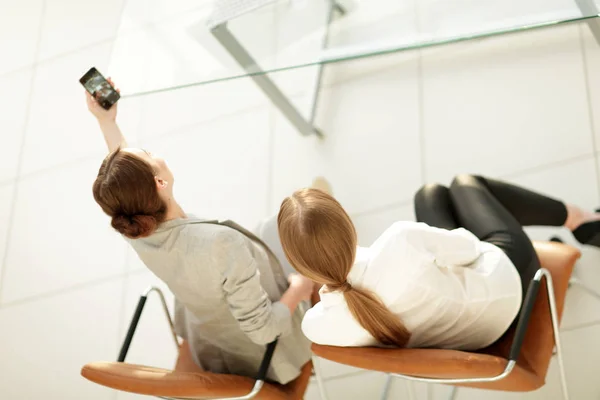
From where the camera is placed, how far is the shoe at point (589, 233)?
7.53ft

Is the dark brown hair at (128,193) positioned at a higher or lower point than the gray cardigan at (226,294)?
higher

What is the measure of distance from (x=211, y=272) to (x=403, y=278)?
1.64 feet

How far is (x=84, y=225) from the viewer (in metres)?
3.42

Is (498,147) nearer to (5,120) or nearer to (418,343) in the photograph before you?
(418,343)

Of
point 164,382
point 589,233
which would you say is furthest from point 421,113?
point 164,382

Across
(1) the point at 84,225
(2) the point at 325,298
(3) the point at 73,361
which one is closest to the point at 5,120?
(1) the point at 84,225

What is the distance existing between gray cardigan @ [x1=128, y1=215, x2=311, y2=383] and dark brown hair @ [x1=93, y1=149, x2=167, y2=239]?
0.27 ft

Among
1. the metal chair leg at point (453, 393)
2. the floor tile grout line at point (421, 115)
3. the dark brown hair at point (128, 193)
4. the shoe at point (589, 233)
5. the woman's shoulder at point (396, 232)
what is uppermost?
the dark brown hair at point (128, 193)

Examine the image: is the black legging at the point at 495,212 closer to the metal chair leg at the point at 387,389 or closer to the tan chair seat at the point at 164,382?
the metal chair leg at the point at 387,389

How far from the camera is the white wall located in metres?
2.66

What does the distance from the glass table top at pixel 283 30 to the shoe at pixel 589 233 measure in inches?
26.6

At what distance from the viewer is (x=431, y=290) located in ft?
5.49

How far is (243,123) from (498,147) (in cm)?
113

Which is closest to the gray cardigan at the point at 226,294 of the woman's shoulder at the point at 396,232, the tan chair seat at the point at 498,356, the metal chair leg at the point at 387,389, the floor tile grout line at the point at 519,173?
the tan chair seat at the point at 498,356
